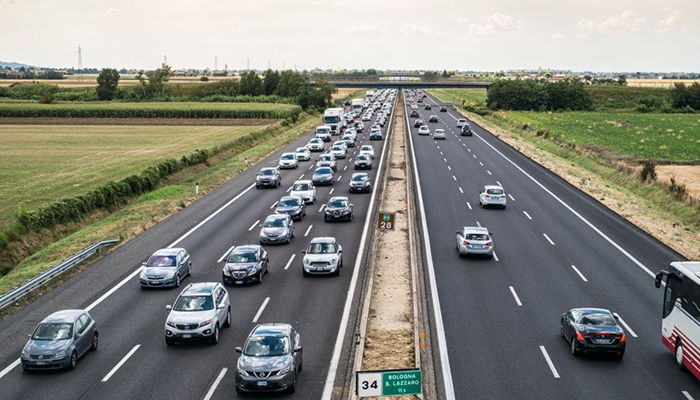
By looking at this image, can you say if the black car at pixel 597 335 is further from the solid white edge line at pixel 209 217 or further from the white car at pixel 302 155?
the white car at pixel 302 155

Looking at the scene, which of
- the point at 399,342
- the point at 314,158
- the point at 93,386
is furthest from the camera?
the point at 314,158

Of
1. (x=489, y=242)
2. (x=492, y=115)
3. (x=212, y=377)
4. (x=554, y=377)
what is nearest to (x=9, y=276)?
(x=212, y=377)

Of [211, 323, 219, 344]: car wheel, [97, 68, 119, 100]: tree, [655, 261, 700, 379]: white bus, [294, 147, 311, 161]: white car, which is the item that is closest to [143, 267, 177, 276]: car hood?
[211, 323, 219, 344]: car wheel

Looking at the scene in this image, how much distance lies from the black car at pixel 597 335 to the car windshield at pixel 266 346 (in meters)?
8.37


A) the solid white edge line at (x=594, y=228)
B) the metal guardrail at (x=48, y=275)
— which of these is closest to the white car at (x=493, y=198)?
the solid white edge line at (x=594, y=228)

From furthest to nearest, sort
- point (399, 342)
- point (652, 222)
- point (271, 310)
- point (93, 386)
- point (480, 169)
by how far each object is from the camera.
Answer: point (480, 169) → point (652, 222) → point (271, 310) → point (399, 342) → point (93, 386)

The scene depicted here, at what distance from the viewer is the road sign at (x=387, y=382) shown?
522 inches

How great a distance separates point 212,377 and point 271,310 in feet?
19.5

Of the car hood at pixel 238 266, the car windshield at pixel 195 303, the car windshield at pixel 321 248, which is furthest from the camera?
the car windshield at pixel 321 248

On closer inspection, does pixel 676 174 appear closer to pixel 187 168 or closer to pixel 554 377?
pixel 187 168

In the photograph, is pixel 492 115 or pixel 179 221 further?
pixel 492 115

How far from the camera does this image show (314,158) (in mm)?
73125

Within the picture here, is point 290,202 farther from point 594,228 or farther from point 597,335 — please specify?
point 597,335

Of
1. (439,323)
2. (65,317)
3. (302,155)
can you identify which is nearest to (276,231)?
(439,323)
